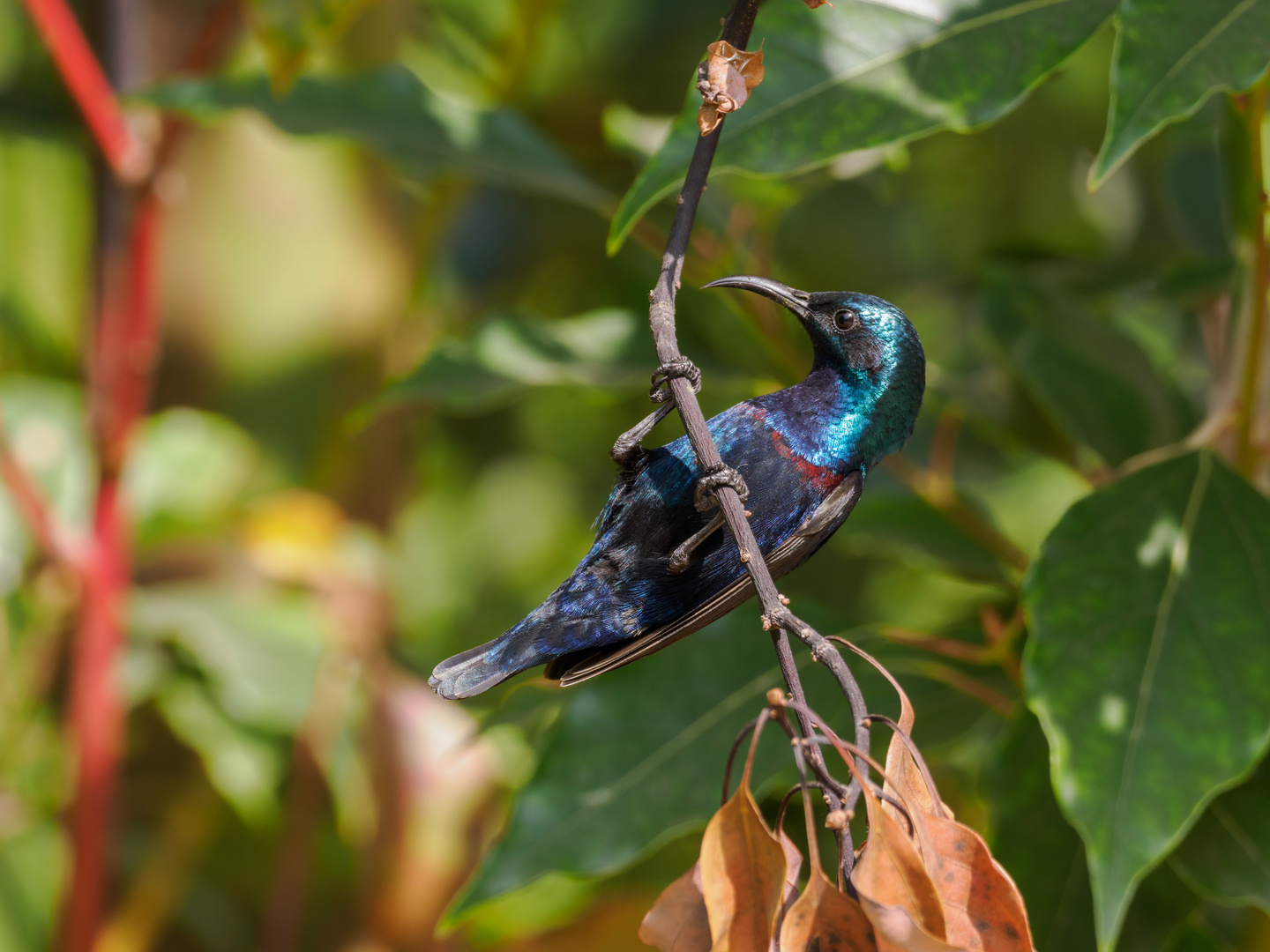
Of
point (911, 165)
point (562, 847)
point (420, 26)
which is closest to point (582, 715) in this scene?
point (562, 847)

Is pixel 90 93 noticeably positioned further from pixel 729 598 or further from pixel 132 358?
pixel 729 598

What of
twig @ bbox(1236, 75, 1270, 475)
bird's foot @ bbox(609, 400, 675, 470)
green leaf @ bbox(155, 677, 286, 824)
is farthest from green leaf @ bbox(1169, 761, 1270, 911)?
green leaf @ bbox(155, 677, 286, 824)

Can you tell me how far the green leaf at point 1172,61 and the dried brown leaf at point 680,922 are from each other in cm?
50

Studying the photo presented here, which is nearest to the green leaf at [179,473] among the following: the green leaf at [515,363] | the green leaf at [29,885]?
the green leaf at [29,885]

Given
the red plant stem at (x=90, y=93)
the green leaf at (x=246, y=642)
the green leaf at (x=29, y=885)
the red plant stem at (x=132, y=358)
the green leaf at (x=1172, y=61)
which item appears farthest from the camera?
the green leaf at (x=29, y=885)

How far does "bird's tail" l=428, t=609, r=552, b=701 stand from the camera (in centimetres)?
51

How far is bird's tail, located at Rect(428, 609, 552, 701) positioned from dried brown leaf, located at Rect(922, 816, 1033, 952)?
19 centimetres

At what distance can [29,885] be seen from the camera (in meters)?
1.69

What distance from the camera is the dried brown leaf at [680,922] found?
481 millimetres

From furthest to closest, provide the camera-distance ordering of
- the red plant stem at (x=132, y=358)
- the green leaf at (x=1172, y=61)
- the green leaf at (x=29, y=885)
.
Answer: the green leaf at (x=29, y=885) → the red plant stem at (x=132, y=358) → the green leaf at (x=1172, y=61)

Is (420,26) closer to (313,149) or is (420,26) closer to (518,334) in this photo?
(313,149)

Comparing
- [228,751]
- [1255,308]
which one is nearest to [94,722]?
[228,751]

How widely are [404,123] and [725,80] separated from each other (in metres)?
0.72

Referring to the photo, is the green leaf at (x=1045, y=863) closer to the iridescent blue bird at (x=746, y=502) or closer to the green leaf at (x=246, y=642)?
the iridescent blue bird at (x=746, y=502)
